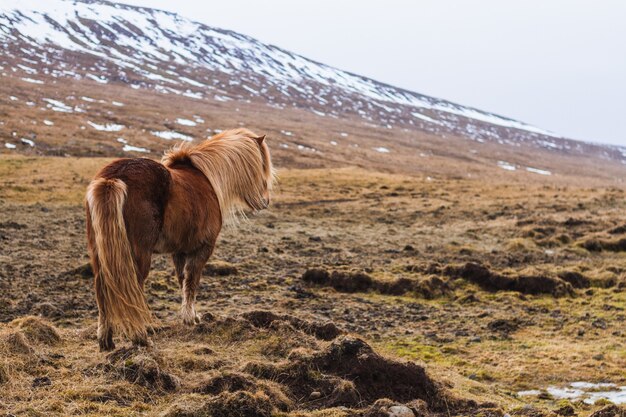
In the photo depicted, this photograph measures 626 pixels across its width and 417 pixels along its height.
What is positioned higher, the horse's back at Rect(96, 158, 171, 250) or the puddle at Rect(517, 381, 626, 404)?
the horse's back at Rect(96, 158, 171, 250)

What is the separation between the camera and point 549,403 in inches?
222

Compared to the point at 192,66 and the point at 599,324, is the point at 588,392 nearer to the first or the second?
the point at 599,324

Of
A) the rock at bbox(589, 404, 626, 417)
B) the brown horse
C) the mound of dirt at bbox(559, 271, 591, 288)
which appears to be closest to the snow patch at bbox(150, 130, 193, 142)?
the mound of dirt at bbox(559, 271, 591, 288)

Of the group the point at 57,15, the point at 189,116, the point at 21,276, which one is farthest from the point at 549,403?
the point at 57,15

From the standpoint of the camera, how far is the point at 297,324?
6.50m

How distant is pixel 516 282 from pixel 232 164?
21.8 ft

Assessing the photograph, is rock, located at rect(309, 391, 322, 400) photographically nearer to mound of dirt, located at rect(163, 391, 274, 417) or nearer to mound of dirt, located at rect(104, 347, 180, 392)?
mound of dirt, located at rect(163, 391, 274, 417)

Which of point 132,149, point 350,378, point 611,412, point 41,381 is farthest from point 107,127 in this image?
point 611,412

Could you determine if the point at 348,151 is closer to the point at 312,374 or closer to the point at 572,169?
the point at 572,169

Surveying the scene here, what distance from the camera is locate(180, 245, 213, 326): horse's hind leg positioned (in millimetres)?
6746

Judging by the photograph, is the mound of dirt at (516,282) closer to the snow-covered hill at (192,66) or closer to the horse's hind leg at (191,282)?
the horse's hind leg at (191,282)

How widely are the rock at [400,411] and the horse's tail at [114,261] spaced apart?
2470mm

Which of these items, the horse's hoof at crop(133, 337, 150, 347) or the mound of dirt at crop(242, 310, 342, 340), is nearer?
the horse's hoof at crop(133, 337, 150, 347)

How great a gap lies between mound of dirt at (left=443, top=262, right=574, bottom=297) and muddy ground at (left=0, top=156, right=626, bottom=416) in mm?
35
